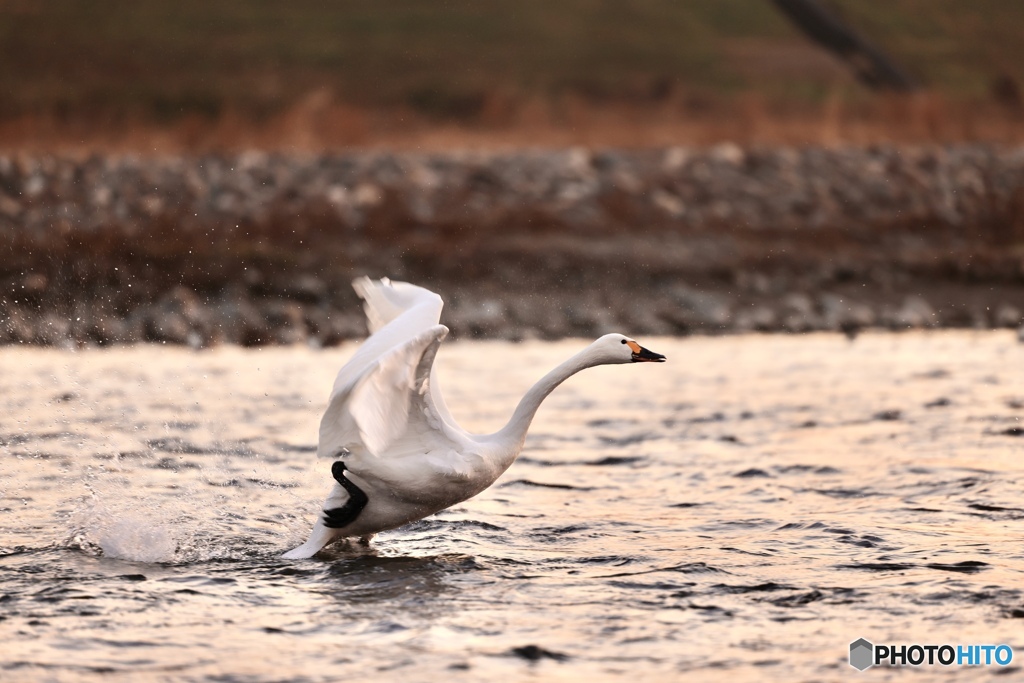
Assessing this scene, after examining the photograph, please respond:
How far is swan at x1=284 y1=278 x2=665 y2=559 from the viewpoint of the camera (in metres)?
6.98

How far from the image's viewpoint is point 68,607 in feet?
21.2

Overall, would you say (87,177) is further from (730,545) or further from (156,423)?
(730,545)

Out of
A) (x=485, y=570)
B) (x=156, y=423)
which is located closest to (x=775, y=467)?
(x=485, y=570)

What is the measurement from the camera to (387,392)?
6.81 metres

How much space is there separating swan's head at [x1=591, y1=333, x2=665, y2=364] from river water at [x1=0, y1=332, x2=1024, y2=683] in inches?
40.3

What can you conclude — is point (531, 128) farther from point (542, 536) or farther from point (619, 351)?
point (542, 536)

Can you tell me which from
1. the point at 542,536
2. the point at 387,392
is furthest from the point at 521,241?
the point at 387,392

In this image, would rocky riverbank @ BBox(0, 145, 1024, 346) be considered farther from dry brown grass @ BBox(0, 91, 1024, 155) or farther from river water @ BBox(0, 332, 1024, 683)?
river water @ BBox(0, 332, 1024, 683)

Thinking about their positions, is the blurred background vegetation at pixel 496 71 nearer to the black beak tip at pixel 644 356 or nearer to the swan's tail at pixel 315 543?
the black beak tip at pixel 644 356

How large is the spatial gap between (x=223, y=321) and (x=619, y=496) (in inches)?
313

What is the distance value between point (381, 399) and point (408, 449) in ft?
2.59

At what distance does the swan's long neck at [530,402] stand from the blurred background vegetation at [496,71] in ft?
50.7

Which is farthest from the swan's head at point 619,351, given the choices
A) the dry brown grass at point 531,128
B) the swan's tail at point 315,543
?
the dry brown grass at point 531,128

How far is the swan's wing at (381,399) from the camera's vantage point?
654 cm
